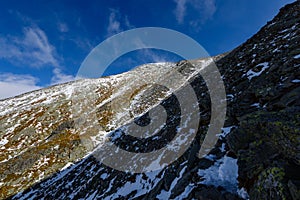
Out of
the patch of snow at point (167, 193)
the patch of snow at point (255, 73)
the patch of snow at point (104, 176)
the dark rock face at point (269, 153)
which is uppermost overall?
the patch of snow at point (104, 176)

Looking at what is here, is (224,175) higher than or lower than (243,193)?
higher

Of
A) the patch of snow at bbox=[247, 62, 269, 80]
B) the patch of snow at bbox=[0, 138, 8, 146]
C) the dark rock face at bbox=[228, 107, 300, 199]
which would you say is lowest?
the dark rock face at bbox=[228, 107, 300, 199]

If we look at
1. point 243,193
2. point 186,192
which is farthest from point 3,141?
point 243,193

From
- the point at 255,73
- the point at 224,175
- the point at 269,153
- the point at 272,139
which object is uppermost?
the point at 255,73

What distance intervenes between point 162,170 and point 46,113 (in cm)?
6760

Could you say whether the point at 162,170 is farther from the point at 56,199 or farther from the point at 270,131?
the point at 56,199

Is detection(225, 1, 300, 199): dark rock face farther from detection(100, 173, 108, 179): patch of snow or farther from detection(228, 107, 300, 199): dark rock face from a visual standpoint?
detection(100, 173, 108, 179): patch of snow

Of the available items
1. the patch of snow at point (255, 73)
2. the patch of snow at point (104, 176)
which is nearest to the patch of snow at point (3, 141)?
the patch of snow at point (104, 176)

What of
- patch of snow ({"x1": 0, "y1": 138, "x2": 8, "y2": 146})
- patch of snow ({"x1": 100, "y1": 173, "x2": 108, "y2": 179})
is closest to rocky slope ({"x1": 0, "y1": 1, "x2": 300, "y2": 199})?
patch of snow ({"x1": 100, "y1": 173, "x2": 108, "y2": 179})

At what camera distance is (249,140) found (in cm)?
840

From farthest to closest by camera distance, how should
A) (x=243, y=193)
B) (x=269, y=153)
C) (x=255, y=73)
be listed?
(x=255, y=73) → (x=269, y=153) → (x=243, y=193)

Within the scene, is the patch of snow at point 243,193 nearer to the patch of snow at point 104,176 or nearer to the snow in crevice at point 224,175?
the snow in crevice at point 224,175

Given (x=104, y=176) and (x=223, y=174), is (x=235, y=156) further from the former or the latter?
(x=104, y=176)

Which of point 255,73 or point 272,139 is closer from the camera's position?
point 272,139
